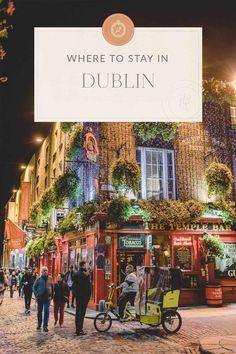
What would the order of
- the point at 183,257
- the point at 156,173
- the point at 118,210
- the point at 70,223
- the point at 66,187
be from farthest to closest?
1. the point at 70,223
2. the point at 66,187
3. the point at 156,173
4. the point at 183,257
5. the point at 118,210

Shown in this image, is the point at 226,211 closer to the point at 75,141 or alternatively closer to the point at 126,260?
the point at 126,260

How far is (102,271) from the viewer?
1833 cm

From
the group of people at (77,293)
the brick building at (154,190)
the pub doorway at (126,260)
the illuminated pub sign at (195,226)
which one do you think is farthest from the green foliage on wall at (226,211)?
the group of people at (77,293)

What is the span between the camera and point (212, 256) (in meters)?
19.4

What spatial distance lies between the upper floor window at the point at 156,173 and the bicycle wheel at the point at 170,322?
8451 millimetres

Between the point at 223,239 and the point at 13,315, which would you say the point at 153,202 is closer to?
the point at 223,239

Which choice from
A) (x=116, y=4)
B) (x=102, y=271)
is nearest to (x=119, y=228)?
(x=102, y=271)

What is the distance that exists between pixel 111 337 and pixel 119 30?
293 inches

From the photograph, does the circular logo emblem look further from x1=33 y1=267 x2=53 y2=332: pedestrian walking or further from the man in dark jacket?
x1=33 y1=267 x2=53 y2=332: pedestrian walking

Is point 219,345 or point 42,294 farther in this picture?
point 42,294

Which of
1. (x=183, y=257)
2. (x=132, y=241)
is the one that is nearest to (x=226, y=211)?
(x=183, y=257)

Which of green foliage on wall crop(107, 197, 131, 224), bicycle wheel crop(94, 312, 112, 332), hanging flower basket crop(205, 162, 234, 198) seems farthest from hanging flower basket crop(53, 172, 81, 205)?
bicycle wheel crop(94, 312, 112, 332)

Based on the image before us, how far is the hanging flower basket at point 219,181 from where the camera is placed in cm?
1905

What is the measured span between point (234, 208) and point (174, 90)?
42.6 feet
